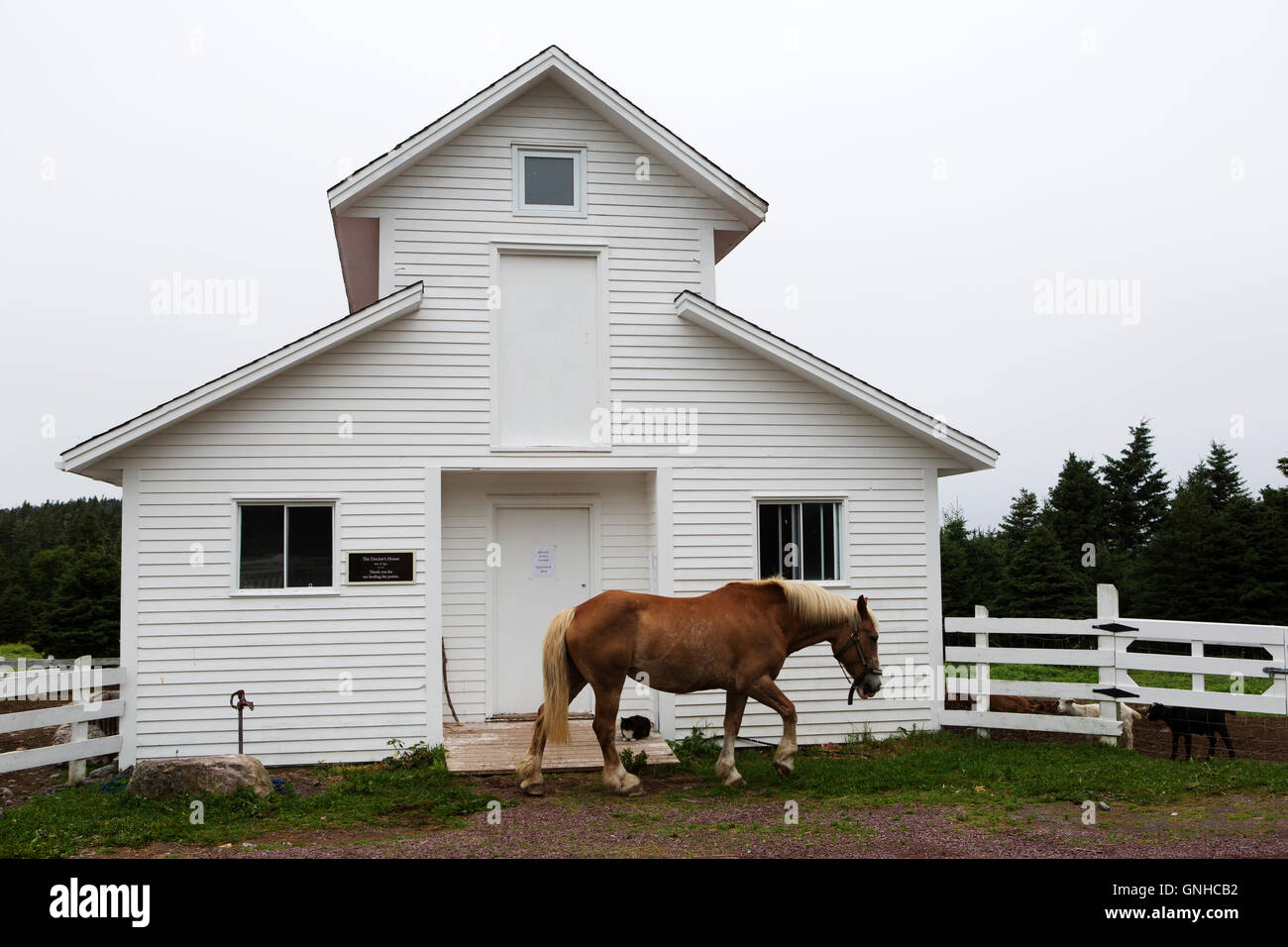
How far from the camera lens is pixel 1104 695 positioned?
36.9ft

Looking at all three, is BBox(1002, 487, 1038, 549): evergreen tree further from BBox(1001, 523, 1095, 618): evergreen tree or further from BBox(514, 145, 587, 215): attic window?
BBox(514, 145, 587, 215): attic window

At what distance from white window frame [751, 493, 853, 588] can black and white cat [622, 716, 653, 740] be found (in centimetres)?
214

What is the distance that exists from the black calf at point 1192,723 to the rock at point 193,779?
362 inches

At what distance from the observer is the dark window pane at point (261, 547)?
36.4ft

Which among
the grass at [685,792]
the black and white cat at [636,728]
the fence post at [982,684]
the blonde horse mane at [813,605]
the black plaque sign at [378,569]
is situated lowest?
the grass at [685,792]

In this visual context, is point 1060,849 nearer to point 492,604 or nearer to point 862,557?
point 862,557

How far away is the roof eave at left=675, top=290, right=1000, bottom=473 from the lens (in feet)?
38.6

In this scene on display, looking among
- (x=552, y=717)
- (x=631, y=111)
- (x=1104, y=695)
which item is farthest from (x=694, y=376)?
(x=1104, y=695)

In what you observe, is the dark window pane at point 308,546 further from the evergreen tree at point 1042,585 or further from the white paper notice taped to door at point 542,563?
the evergreen tree at point 1042,585

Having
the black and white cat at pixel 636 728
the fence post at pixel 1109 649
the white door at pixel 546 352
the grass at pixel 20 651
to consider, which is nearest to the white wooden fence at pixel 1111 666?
the fence post at pixel 1109 649

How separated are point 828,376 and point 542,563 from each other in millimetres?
4072

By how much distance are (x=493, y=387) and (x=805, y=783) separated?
5460 mm

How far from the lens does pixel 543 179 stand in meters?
12.2

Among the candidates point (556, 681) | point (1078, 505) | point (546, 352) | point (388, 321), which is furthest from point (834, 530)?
point (1078, 505)
